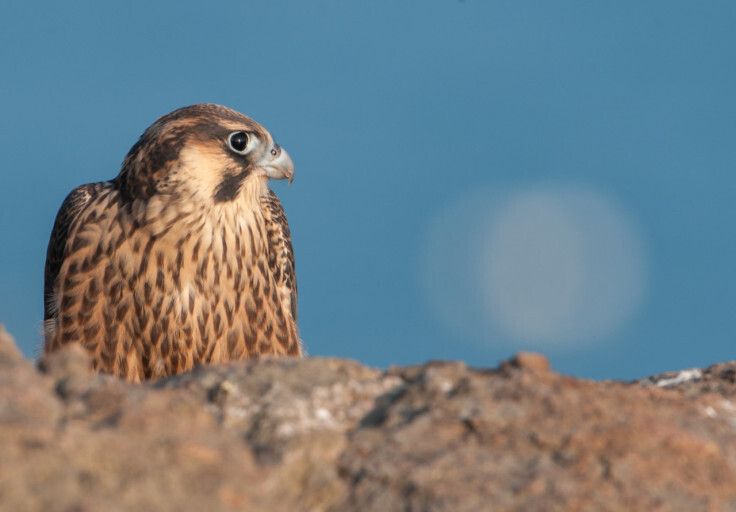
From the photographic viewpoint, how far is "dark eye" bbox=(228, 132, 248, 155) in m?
5.95

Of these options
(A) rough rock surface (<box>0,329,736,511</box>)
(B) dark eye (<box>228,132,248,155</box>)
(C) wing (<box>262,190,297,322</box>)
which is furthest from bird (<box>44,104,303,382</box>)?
(A) rough rock surface (<box>0,329,736,511</box>)

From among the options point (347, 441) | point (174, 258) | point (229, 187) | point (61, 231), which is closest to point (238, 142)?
point (229, 187)

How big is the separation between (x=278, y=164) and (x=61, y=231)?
3.94 feet

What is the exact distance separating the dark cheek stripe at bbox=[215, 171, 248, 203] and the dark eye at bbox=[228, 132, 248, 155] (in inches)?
4.9

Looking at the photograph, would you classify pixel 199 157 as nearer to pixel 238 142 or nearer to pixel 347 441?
pixel 238 142

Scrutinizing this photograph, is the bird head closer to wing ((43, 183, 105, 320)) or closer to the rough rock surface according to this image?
wing ((43, 183, 105, 320))

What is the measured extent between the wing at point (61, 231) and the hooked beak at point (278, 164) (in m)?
0.89

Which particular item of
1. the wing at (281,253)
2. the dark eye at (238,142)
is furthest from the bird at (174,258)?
the wing at (281,253)

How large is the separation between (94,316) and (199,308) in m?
0.51

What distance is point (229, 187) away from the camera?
5.93 m

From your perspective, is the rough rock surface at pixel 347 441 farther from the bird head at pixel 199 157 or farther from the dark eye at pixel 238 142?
the dark eye at pixel 238 142

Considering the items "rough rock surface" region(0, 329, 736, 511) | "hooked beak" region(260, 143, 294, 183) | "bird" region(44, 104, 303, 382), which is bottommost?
"rough rock surface" region(0, 329, 736, 511)

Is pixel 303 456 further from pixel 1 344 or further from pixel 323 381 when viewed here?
pixel 1 344

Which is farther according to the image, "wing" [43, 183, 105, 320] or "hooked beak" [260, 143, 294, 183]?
"hooked beak" [260, 143, 294, 183]
